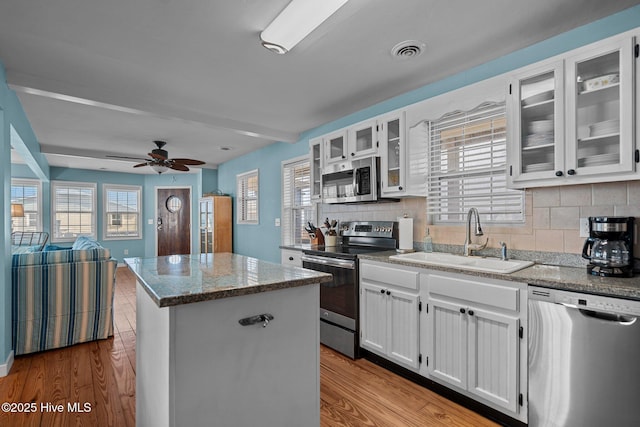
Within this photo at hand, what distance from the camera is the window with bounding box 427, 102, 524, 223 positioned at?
8.02 feet

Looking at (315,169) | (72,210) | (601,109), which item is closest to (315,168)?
(315,169)

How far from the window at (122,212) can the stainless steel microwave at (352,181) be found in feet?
21.6

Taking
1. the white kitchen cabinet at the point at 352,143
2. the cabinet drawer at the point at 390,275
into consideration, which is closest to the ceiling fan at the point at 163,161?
the white kitchen cabinet at the point at 352,143

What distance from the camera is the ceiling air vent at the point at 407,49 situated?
90.0 inches

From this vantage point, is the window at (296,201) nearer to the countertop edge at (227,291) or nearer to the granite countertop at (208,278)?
the granite countertop at (208,278)

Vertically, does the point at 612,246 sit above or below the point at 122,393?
above

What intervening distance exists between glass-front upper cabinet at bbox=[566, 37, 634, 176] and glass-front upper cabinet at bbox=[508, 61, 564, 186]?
55mm

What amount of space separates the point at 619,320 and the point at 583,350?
22 cm

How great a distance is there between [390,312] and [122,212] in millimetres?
7890

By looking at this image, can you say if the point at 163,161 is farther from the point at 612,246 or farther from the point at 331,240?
the point at 612,246


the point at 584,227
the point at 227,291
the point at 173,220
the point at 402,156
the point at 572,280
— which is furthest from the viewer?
the point at 173,220

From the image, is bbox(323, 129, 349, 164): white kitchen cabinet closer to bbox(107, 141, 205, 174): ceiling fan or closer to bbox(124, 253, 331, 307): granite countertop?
bbox(124, 253, 331, 307): granite countertop

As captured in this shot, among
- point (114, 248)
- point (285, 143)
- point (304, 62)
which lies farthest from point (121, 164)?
point (304, 62)

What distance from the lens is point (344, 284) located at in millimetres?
2930
